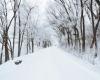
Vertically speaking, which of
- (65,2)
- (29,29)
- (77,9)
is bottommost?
(29,29)

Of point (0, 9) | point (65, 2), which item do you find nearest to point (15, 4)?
point (0, 9)

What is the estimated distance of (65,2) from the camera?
91.2ft

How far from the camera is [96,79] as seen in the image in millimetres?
6305

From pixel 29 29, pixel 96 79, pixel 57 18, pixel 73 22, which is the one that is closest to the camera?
pixel 96 79

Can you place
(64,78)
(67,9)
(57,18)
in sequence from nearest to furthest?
(64,78)
(67,9)
(57,18)

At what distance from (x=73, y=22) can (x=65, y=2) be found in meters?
5.09

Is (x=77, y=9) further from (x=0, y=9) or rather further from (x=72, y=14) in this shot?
(x=0, y=9)

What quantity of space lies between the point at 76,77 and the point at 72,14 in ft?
68.5

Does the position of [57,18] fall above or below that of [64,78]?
above

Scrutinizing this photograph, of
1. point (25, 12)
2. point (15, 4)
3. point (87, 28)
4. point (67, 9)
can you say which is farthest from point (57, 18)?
point (87, 28)

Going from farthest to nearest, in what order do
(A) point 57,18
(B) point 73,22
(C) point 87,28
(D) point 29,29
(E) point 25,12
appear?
(C) point 87,28 < (D) point 29,29 < (E) point 25,12 < (A) point 57,18 < (B) point 73,22

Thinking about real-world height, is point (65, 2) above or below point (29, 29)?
above

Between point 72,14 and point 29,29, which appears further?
point 29,29

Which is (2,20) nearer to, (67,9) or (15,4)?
(15,4)
